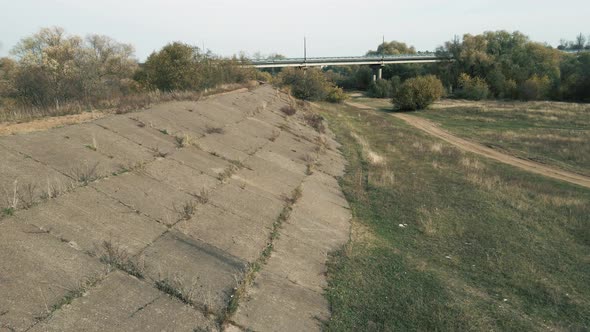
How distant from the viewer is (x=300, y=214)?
32.3 ft

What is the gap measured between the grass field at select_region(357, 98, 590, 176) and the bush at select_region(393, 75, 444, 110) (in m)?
1.43

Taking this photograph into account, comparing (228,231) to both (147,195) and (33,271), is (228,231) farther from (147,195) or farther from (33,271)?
(33,271)

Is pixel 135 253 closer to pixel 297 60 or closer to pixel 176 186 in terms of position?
pixel 176 186

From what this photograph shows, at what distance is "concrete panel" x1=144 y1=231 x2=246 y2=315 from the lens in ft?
18.6

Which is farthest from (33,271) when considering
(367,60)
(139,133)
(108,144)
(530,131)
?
(367,60)

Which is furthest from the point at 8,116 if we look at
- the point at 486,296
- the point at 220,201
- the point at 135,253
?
the point at 486,296

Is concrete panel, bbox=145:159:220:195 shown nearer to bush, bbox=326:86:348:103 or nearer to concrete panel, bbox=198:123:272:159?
concrete panel, bbox=198:123:272:159

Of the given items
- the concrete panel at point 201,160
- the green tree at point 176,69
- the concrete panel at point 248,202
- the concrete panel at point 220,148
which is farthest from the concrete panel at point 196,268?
the green tree at point 176,69

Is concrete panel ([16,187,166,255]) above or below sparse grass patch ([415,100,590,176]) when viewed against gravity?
above

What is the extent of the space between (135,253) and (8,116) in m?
8.54

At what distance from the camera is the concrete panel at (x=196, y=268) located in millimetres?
5664

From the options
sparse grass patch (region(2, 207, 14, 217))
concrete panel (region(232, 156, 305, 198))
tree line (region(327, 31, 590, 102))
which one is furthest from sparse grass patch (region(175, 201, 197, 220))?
tree line (region(327, 31, 590, 102))

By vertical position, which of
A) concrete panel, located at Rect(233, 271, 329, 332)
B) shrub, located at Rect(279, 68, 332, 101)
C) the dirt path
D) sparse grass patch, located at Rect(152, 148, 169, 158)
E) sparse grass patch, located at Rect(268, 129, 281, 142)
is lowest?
the dirt path

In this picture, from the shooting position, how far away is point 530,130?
28953mm
